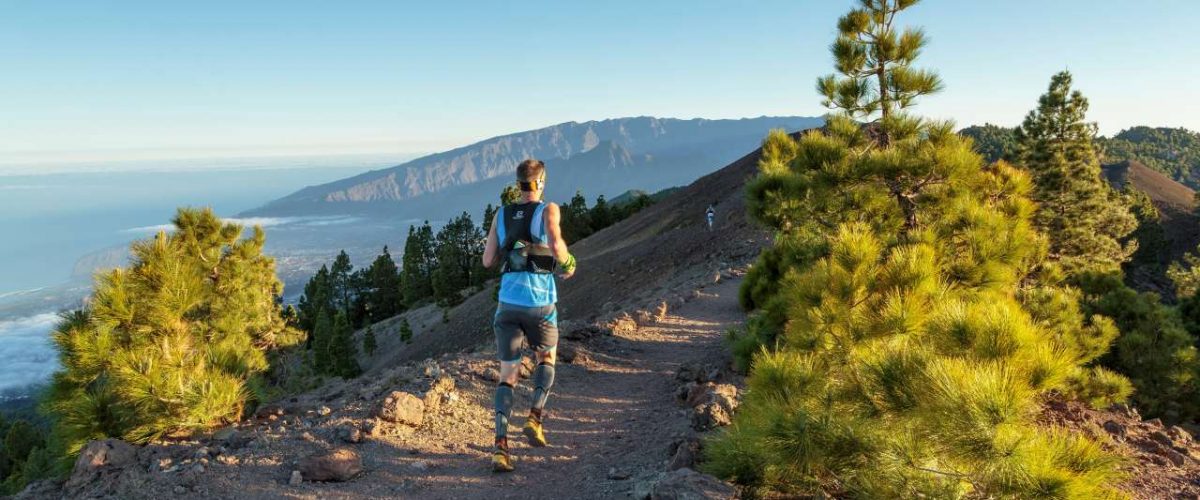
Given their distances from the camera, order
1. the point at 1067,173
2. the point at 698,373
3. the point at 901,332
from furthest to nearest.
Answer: the point at 1067,173 < the point at 698,373 < the point at 901,332

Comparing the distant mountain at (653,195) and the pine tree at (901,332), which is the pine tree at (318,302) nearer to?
the distant mountain at (653,195)

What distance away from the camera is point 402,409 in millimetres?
5730

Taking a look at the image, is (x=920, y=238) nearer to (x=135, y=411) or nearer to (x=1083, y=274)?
(x=135, y=411)

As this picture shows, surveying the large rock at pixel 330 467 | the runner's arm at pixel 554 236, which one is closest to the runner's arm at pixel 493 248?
the runner's arm at pixel 554 236

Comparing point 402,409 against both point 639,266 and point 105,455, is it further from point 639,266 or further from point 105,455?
point 639,266

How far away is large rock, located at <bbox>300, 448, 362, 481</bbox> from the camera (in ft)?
15.0

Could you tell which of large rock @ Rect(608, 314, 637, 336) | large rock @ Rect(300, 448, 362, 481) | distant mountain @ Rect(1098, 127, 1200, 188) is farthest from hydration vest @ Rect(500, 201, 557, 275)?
distant mountain @ Rect(1098, 127, 1200, 188)

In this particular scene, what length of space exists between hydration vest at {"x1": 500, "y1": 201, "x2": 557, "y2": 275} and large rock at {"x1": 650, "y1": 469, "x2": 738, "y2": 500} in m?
1.94

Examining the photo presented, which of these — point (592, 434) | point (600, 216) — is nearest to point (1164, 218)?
point (600, 216)

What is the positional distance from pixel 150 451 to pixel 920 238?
715 centimetres

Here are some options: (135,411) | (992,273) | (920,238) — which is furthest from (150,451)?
(992,273)

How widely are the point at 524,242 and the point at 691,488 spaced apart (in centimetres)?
226

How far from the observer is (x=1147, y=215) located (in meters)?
49.1

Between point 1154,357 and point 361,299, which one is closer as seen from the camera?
point 1154,357
